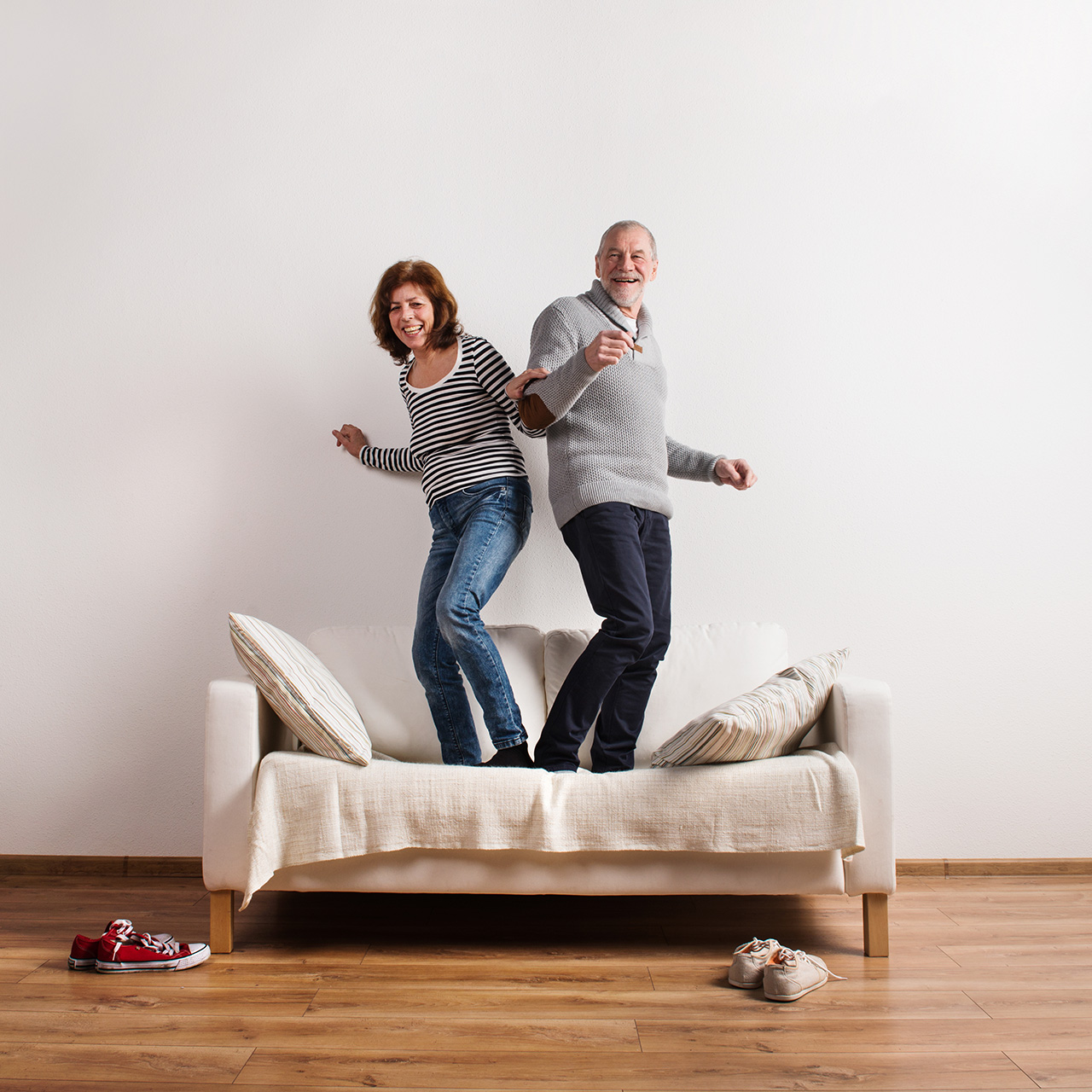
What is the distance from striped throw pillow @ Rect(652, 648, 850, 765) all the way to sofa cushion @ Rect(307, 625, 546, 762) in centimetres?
52

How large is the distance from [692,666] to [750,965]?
783mm

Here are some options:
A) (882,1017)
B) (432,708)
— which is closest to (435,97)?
(432,708)

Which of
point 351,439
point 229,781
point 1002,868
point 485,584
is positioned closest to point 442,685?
point 485,584

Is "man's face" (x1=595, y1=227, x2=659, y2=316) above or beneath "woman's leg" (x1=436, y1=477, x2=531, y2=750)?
above

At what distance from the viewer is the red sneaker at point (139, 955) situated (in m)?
1.63

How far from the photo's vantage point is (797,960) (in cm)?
153

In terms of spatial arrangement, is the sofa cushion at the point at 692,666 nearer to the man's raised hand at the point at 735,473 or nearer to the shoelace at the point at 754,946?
the man's raised hand at the point at 735,473

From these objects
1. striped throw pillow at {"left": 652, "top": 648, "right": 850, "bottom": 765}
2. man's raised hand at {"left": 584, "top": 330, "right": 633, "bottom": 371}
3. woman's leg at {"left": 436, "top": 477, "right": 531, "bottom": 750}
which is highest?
man's raised hand at {"left": 584, "top": 330, "right": 633, "bottom": 371}

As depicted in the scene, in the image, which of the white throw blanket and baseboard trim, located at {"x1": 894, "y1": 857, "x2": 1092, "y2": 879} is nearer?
the white throw blanket

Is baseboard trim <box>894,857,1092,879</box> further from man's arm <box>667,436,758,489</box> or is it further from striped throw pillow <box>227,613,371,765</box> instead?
striped throw pillow <box>227,613,371,765</box>

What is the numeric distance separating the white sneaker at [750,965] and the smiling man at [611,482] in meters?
0.49

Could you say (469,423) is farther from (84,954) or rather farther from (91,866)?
(91,866)

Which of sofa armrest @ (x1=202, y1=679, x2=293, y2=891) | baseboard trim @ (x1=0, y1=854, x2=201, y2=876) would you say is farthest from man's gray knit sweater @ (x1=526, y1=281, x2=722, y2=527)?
baseboard trim @ (x1=0, y1=854, x2=201, y2=876)

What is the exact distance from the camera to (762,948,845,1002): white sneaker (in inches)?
58.4
